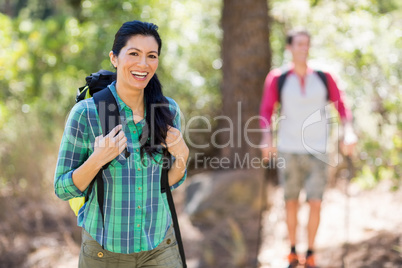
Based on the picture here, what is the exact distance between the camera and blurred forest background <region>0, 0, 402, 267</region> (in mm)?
5715

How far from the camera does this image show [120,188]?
2.21m

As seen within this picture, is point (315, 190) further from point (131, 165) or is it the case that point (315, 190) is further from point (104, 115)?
point (104, 115)

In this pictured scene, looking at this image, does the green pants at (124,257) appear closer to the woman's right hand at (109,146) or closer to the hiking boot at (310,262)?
the woman's right hand at (109,146)

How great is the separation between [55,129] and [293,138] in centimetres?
320

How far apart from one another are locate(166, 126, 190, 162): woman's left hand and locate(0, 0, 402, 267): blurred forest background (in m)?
2.65

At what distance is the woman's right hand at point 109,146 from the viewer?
6.70 ft

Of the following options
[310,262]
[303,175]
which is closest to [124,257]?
[310,262]

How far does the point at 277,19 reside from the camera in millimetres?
8633

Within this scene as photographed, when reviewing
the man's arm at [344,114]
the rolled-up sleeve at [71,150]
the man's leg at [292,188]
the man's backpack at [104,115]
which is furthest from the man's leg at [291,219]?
the rolled-up sleeve at [71,150]

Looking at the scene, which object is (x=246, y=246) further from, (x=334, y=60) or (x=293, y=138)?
(x=334, y=60)

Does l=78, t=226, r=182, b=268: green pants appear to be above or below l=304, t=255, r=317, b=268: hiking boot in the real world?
above

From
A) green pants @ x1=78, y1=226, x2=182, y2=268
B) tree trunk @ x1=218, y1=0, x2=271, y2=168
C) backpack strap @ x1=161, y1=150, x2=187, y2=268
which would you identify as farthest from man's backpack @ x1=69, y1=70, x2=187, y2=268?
tree trunk @ x1=218, y1=0, x2=271, y2=168

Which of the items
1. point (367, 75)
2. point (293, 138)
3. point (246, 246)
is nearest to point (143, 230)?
point (293, 138)

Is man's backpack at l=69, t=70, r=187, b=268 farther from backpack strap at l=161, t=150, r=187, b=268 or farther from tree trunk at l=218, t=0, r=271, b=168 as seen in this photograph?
tree trunk at l=218, t=0, r=271, b=168
